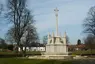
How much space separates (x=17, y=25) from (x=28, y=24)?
338cm

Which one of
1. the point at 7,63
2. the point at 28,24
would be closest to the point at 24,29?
the point at 28,24

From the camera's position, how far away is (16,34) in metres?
57.4

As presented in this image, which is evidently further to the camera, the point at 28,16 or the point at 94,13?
the point at 94,13

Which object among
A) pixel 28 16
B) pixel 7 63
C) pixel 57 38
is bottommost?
pixel 7 63

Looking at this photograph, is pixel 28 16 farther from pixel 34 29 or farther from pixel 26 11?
pixel 34 29

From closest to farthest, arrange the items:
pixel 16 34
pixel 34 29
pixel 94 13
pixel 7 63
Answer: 1. pixel 7 63
2. pixel 16 34
3. pixel 34 29
4. pixel 94 13

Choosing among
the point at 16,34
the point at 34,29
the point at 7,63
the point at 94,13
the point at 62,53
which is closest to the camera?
the point at 7,63

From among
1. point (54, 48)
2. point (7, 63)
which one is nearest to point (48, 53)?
point (54, 48)

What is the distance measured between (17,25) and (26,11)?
3.94m

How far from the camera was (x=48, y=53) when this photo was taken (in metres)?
51.5

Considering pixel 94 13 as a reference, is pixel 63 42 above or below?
below

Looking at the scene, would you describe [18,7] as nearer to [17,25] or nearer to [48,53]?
[17,25]

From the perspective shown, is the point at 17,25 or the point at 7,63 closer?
the point at 7,63

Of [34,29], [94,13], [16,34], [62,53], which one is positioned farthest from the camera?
[94,13]
